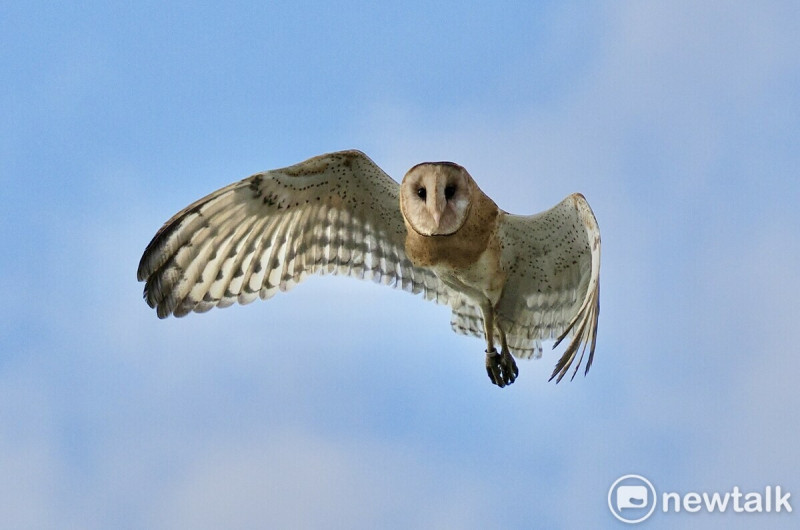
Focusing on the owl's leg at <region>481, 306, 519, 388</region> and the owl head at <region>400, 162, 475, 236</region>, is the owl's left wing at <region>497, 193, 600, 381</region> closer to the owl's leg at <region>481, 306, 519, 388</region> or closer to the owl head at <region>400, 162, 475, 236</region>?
the owl's leg at <region>481, 306, 519, 388</region>

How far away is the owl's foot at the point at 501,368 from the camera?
40.9 feet

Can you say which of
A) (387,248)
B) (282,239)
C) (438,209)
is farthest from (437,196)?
(282,239)

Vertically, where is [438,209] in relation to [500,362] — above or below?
above

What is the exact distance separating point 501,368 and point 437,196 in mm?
2203

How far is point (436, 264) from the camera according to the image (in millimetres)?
11617

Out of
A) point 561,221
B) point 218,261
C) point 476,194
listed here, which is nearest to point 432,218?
point 476,194

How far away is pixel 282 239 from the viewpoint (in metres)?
12.5

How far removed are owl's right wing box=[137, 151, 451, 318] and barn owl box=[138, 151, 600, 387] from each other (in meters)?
0.01

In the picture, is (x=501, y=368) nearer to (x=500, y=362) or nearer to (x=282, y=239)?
(x=500, y=362)

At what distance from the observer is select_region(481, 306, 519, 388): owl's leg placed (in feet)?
40.8

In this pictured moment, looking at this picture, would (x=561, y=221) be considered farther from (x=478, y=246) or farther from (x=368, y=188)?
(x=368, y=188)

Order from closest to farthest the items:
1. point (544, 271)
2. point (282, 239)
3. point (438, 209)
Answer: point (438, 209) → point (544, 271) → point (282, 239)

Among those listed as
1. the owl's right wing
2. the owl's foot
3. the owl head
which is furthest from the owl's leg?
the owl head

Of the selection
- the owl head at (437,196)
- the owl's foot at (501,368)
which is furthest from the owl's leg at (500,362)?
the owl head at (437,196)
